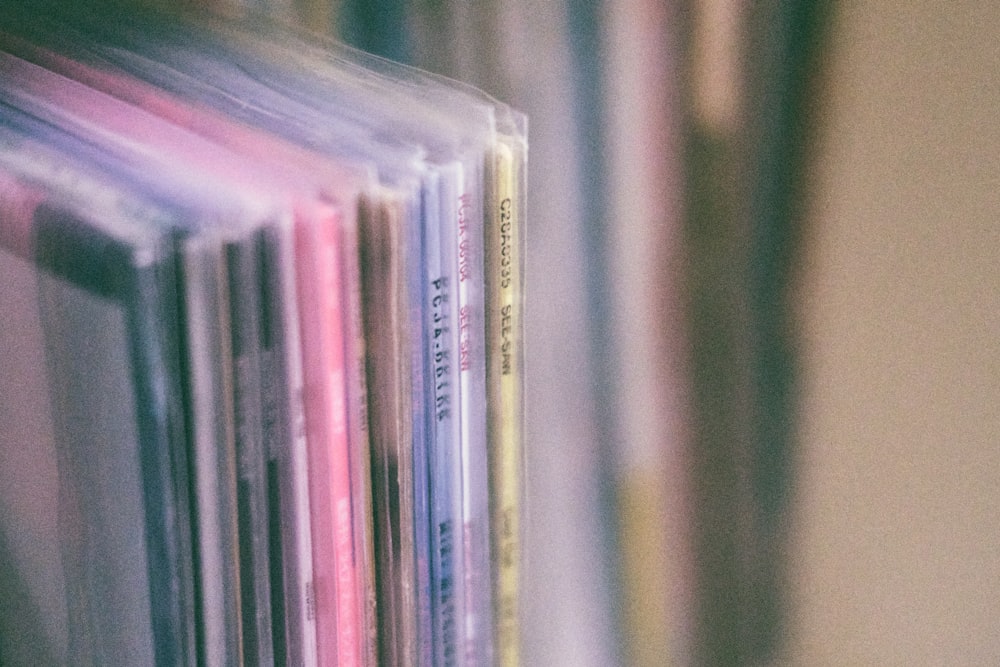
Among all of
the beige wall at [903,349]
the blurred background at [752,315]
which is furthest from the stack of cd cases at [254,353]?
the beige wall at [903,349]

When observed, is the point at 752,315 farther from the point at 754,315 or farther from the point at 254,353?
the point at 254,353

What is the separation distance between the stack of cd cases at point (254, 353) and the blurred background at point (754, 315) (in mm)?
37

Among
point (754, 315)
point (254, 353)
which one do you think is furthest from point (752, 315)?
point (254, 353)

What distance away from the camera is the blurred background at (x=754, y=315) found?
0.52 metres

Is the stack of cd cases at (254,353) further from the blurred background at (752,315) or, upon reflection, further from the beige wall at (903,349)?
the beige wall at (903,349)

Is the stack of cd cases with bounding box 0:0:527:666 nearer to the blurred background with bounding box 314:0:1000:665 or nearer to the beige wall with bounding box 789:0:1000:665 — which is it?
the blurred background with bounding box 314:0:1000:665

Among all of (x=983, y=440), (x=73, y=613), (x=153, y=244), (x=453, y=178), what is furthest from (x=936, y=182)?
(x=73, y=613)

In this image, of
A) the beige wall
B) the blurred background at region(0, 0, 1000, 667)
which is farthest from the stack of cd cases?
the beige wall

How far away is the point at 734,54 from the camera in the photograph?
1.76 ft

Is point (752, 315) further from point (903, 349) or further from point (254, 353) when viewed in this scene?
point (254, 353)

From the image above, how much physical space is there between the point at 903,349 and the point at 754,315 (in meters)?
0.08

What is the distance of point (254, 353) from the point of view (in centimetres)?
49

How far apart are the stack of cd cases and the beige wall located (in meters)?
0.18

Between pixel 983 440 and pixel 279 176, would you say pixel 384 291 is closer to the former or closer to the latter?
pixel 279 176
